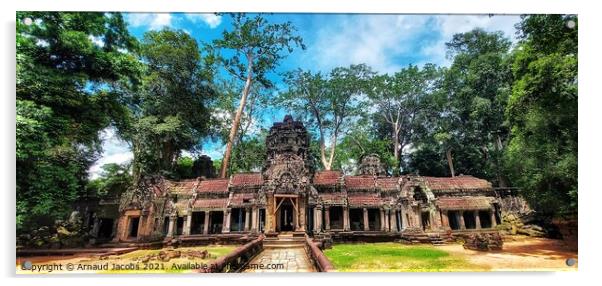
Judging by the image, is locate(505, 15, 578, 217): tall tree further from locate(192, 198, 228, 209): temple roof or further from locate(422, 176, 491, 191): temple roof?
locate(192, 198, 228, 209): temple roof

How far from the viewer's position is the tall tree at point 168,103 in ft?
22.3

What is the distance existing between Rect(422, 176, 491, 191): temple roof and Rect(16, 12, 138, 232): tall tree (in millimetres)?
9554

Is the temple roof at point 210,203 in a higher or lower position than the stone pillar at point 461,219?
higher

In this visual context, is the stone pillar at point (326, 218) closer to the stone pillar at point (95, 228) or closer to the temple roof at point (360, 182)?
the temple roof at point (360, 182)

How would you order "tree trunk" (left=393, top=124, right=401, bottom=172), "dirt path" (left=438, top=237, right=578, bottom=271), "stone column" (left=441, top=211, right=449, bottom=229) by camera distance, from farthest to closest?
"stone column" (left=441, top=211, right=449, bottom=229), "tree trunk" (left=393, top=124, right=401, bottom=172), "dirt path" (left=438, top=237, right=578, bottom=271)

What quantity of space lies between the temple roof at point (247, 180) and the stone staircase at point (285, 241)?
2.73m

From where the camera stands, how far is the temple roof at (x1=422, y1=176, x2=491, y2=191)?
8.42 m

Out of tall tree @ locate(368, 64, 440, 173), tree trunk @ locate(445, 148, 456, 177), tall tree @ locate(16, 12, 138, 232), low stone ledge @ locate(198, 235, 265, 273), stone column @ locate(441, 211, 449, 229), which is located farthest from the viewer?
stone column @ locate(441, 211, 449, 229)

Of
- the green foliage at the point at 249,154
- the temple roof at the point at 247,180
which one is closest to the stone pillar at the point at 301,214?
the temple roof at the point at 247,180

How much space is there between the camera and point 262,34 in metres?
6.41

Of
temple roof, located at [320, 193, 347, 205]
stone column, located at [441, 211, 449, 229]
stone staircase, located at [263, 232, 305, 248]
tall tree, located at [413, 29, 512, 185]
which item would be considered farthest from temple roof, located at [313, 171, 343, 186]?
tall tree, located at [413, 29, 512, 185]

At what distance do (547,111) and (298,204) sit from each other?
7.64m

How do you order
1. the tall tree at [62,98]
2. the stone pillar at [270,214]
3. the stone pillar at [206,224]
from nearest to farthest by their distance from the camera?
the tall tree at [62,98], the stone pillar at [270,214], the stone pillar at [206,224]

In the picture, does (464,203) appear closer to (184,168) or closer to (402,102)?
(402,102)
